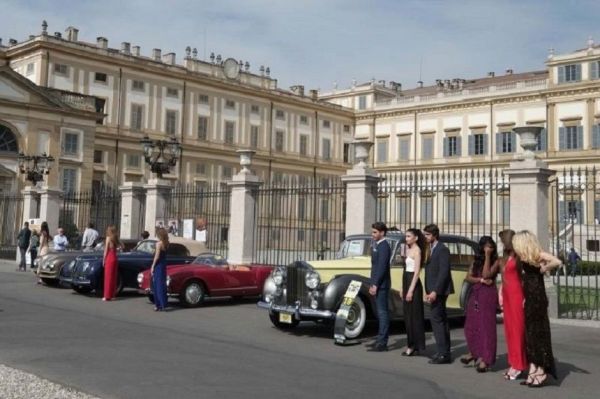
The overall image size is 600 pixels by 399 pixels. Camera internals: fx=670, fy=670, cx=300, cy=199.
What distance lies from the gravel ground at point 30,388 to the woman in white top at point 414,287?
13.4ft

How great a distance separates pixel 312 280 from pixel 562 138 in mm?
51977

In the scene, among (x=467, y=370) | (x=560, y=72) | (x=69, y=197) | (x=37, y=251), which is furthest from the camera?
(x=560, y=72)

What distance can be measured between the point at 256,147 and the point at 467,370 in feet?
175

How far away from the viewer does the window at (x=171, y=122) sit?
5412 cm

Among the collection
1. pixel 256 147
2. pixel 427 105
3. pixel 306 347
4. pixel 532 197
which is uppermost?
pixel 427 105

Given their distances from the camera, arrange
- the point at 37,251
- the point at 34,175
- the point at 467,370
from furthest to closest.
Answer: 1. the point at 34,175
2. the point at 37,251
3. the point at 467,370

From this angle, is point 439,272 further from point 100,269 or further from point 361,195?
point 100,269

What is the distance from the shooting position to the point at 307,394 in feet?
20.6

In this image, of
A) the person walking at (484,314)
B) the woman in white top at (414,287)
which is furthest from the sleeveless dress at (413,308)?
the person walking at (484,314)

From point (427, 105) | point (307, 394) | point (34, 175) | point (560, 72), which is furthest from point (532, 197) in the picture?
point (427, 105)

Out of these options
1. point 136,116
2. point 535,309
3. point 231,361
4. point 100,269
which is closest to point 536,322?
point 535,309

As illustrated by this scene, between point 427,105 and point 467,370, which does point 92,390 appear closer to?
point 467,370

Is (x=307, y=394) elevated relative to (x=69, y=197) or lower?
lower

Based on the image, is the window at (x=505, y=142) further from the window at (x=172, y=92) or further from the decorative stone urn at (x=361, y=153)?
the decorative stone urn at (x=361, y=153)
